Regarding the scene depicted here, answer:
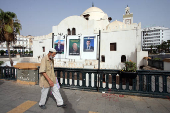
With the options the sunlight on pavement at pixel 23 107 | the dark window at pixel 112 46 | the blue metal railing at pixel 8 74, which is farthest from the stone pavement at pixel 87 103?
the dark window at pixel 112 46

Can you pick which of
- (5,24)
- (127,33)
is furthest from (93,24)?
(5,24)

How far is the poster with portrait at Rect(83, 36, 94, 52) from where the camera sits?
5184 mm

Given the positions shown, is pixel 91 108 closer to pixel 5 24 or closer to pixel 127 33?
pixel 127 33

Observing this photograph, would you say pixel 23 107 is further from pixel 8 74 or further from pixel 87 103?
pixel 8 74

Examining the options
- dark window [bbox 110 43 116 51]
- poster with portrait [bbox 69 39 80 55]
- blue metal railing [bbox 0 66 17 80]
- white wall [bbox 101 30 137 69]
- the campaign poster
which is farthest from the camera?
dark window [bbox 110 43 116 51]

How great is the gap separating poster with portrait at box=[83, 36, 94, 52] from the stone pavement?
2090 millimetres

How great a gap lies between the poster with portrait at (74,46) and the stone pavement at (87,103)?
209cm

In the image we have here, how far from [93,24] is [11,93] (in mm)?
19553

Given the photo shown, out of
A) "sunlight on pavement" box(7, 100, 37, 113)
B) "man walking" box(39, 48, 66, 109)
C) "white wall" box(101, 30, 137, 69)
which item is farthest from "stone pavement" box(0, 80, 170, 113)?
"white wall" box(101, 30, 137, 69)

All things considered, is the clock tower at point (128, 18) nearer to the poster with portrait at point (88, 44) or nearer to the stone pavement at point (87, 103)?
the poster with portrait at point (88, 44)

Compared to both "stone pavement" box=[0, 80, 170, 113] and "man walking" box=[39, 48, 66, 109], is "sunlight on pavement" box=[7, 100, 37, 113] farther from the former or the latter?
"man walking" box=[39, 48, 66, 109]

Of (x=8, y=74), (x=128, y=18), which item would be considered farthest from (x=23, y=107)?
(x=128, y=18)

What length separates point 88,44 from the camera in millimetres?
5211

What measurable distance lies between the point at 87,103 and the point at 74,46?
2936mm
